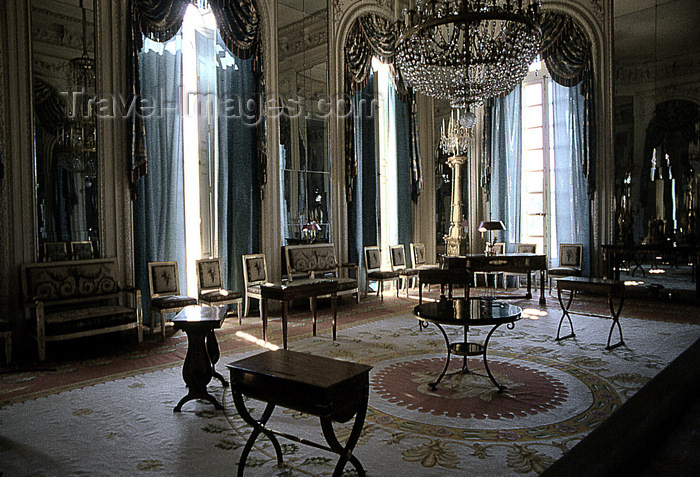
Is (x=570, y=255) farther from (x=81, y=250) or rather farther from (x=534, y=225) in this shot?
(x=81, y=250)

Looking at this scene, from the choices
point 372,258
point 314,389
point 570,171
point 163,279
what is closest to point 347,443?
point 314,389

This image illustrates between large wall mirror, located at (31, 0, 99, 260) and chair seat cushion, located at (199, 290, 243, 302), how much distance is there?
1222 mm

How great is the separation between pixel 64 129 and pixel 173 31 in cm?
164

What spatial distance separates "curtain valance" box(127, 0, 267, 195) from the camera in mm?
5465

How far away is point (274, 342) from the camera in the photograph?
5.18m

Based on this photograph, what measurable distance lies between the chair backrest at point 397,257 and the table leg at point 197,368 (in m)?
5.01

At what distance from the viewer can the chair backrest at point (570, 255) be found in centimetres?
795

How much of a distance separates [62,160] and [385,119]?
521 cm

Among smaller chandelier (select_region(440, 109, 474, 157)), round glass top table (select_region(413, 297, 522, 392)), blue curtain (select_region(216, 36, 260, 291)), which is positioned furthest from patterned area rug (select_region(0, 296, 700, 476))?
smaller chandelier (select_region(440, 109, 474, 157))

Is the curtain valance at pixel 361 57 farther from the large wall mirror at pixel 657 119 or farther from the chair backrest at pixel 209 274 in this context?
the large wall mirror at pixel 657 119

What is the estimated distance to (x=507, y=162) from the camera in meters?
9.04

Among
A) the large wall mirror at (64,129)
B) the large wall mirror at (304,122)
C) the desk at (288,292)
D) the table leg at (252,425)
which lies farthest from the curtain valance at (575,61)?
the table leg at (252,425)

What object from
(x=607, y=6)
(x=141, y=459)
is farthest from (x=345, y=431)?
(x=607, y=6)

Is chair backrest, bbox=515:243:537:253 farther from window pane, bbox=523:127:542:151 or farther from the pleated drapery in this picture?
window pane, bbox=523:127:542:151
